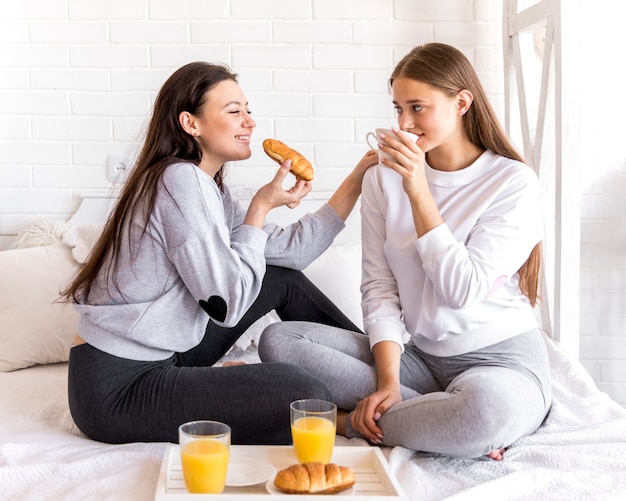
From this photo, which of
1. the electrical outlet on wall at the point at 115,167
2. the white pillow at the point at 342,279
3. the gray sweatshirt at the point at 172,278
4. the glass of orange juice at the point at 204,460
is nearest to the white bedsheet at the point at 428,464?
the glass of orange juice at the point at 204,460

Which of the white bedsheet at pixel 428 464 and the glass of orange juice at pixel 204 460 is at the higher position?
the glass of orange juice at pixel 204 460

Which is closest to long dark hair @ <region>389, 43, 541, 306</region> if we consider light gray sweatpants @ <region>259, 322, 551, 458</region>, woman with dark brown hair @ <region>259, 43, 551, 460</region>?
woman with dark brown hair @ <region>259, 43, 551, 460</region>

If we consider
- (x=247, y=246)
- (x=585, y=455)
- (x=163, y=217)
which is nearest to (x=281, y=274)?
(x=247, y=246)

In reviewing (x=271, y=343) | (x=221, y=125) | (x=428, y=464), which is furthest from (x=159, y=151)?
(x=428, y=464)

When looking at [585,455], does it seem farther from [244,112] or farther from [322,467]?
[244,112]

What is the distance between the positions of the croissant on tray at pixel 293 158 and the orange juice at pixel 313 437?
729 millimetres

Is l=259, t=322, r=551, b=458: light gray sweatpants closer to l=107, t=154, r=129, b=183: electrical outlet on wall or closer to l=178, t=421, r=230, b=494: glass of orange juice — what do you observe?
l=178, t=421, r=230, b=494: glass of orange juice

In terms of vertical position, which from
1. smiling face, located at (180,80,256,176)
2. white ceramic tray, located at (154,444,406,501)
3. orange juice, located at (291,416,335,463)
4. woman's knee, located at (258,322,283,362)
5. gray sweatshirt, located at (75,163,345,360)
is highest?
smiling face, located at (180,80,256,176)

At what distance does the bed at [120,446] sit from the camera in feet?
4.27

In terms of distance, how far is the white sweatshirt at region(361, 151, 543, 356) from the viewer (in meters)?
1.57

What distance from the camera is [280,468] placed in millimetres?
1350

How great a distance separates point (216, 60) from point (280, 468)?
1.53m

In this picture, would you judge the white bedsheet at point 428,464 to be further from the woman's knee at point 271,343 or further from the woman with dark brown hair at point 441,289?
the woman's knee at point 271,343

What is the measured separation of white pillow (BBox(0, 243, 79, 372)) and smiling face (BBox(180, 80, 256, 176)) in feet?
2.03
